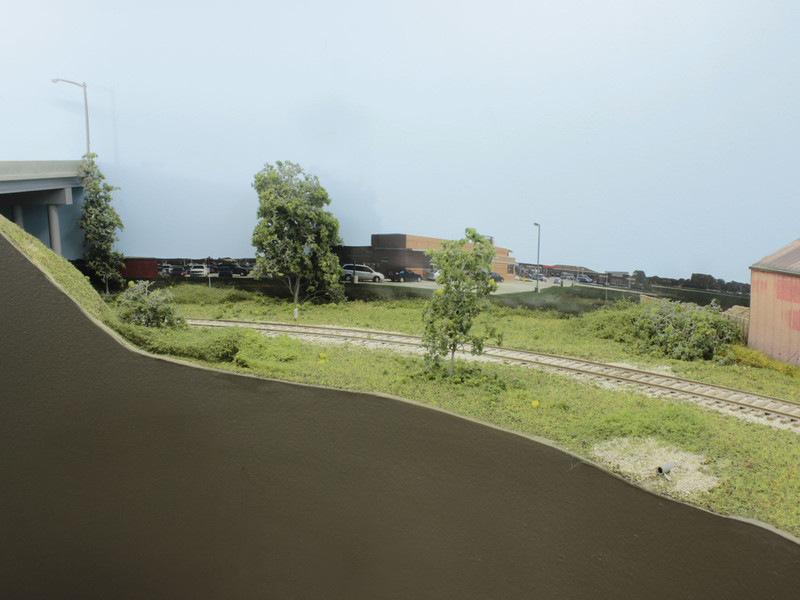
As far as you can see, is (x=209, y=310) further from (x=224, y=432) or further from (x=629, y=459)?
(x=629, y=459)

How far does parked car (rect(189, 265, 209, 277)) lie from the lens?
35.8 ft

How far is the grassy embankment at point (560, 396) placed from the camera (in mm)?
4707

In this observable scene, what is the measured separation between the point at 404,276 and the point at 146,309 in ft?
22.5

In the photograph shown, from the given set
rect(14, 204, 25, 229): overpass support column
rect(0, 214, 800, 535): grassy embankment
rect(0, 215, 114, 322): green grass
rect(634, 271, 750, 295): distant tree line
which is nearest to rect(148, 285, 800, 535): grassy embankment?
rect(0, 214, 800, 535): grassy embankment

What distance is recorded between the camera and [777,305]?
8094 mm

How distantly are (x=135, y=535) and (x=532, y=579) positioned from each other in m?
4.84

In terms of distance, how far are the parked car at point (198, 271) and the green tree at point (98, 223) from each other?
1363mm

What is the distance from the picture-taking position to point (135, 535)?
6535mm

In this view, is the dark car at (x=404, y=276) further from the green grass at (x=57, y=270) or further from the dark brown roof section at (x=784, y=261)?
the green grass at (x=57, y=270)

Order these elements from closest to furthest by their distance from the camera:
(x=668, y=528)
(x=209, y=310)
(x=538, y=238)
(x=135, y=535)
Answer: (x=668, y=528) < (x=135, y=535) < (x=209, y=310) < (x=538, y=238)

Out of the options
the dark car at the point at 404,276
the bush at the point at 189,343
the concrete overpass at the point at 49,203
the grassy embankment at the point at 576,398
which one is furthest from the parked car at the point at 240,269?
the bush at the point at 189,343

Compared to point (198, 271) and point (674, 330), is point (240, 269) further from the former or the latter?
point (674, 330)

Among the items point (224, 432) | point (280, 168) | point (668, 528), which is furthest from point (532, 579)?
point (280, 168)

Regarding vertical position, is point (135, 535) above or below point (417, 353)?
below
